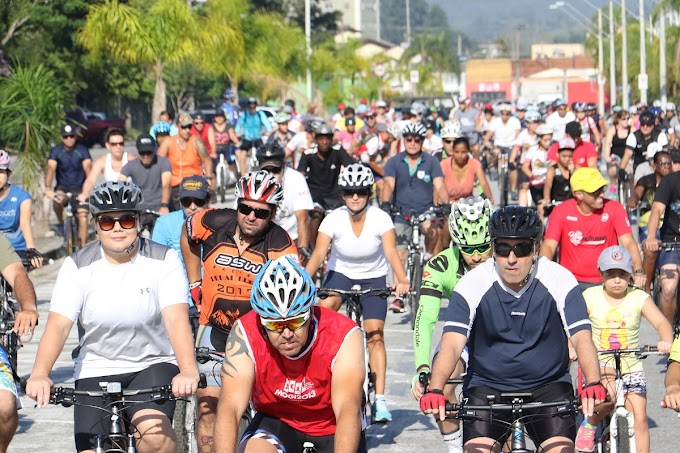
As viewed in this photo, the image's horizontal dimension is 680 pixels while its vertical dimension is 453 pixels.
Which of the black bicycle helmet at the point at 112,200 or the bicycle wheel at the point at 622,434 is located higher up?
the black bicycle helmet at the point at 112,200

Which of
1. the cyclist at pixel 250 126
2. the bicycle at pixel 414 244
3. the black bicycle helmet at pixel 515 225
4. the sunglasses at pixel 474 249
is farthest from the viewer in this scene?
the cyclist at pixel 250 126

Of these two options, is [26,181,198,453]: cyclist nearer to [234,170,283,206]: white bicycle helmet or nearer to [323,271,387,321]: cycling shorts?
[234,170,283,206]: white bicycle helmet

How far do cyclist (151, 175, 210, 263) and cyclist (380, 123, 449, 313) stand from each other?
16.4 ft

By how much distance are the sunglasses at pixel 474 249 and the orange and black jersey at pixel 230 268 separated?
1.00 metres

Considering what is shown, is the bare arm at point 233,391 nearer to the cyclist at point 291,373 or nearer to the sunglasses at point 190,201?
the cyclist at point 291,373

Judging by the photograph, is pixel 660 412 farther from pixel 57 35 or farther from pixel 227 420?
pixel 57 35

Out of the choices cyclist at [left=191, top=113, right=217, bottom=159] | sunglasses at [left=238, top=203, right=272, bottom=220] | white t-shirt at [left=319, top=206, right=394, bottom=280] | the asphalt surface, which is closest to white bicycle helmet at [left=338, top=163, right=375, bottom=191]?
white t-shirt at [left=319, top=206, right=394, bottom=280]

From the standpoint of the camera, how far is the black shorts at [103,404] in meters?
6.74

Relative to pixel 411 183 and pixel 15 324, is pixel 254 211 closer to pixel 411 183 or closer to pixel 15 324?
pixel 15 324

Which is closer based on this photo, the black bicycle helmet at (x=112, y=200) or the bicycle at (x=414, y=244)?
the black bicycle helmet at (x=112, y=200)

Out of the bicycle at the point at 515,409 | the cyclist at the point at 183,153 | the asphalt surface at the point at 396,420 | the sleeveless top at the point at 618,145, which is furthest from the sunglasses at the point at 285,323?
the sleeveless top at the point at 618,145

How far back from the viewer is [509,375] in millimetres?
6820

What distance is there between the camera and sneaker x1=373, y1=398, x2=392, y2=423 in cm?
1027

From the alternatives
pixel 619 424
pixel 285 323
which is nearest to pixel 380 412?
pixel 619 424
